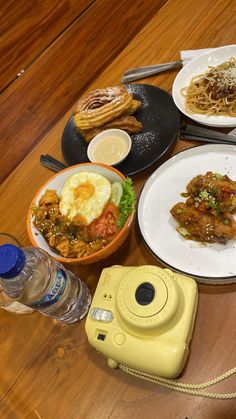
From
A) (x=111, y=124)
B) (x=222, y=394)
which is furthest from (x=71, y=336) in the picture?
(x=111, y=124)

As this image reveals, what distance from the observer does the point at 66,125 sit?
1729 millimetres

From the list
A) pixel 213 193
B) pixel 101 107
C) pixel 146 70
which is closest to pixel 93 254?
pixel 213 193

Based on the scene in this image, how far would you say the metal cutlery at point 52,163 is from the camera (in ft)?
5.33

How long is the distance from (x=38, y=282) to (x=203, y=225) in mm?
571

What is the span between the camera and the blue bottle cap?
0.90m

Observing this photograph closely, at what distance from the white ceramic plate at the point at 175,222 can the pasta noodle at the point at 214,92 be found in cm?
26

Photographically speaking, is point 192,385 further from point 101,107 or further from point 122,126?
point 101,107

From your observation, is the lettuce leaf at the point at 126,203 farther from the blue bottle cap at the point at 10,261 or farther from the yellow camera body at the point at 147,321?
the blue bottle cap at the point at 10,261

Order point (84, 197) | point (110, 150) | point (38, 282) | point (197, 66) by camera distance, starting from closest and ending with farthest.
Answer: point (38, 282), point (84, 197), point (110, 150), point (197, 66)

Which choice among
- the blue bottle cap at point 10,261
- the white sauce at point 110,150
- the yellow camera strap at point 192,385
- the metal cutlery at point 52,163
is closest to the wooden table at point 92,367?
the yellow camera strap at point 192,385

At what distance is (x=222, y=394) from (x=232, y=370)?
0.23 ft

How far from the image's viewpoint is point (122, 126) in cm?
159

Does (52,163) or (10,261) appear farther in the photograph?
(52,163)

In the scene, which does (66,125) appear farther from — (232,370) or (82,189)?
(232,370)
